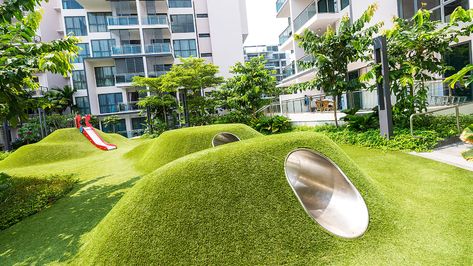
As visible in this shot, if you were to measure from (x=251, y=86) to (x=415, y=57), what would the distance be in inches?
381

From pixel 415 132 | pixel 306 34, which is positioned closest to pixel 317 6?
pixel 306 34

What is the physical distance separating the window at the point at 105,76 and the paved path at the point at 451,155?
1293 inches

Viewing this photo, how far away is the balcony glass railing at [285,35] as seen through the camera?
28.0m

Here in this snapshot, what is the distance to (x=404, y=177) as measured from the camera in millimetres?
6156

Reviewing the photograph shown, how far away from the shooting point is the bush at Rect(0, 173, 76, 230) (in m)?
6.50

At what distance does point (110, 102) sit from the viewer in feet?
108

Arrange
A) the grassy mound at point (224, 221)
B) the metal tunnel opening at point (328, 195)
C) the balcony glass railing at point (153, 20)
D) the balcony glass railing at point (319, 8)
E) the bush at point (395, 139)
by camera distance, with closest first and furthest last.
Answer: the grassy mound at point (224, 221) → the metal tunnel opening at point (328, 195) → the bush at point (395, 139) → the balcony glass railing at point (319, 8) → the balcony glass railing at point (153, 20)

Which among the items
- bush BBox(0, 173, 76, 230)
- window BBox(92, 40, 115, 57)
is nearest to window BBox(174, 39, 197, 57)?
window BBox(92, 40, 115, 57)

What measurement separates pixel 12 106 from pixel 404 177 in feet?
27.7

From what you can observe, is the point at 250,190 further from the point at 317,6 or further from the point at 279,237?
the point at 317,6

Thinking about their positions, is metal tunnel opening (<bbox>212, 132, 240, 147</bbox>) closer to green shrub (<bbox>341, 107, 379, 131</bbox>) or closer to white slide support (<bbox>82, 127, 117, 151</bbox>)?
green shrub (<bbox>341, 107, 379, 131</bbox>)

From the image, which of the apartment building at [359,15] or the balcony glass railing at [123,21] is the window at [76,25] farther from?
the apartment building at [359,15]

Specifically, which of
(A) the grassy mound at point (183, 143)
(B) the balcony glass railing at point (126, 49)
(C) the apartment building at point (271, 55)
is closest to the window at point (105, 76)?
(B) the balcony glass railing at point (126, 49)

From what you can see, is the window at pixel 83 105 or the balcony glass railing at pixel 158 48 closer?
the balcony glass railing at pixel 158 48
